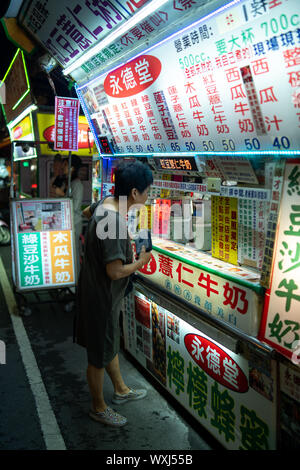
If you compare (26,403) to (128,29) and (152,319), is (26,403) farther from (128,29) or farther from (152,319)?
(128,29)

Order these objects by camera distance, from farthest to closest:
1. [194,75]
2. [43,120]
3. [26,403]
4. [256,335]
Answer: [43,120], [26,403], [194,75], [256,335]

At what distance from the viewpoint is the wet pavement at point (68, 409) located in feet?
12.4

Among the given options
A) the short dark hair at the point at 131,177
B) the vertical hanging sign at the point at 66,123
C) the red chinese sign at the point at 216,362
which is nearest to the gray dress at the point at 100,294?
the short dark hair at the point at 131,177

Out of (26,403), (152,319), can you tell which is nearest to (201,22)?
(152,319)

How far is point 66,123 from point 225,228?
14.9 feet

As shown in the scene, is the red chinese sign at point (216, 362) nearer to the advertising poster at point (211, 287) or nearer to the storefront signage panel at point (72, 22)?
the advertising poster at point (211, 287)

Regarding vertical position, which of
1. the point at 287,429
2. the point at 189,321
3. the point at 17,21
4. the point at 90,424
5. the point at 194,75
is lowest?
the point at 90,424

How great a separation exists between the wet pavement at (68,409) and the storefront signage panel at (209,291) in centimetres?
128

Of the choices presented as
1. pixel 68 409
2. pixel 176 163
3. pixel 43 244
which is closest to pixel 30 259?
pixel 43 244

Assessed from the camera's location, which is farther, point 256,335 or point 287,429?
point 256,335

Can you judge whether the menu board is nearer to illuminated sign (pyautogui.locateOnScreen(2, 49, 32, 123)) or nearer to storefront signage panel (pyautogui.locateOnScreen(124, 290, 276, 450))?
storefront signage panel (pyautogui.locateOnScreen(124, 290, 276, 450))

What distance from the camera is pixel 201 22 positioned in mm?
3143

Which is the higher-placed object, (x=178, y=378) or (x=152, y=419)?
(x=178, y=378)

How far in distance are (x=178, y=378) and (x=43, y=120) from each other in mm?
8871
